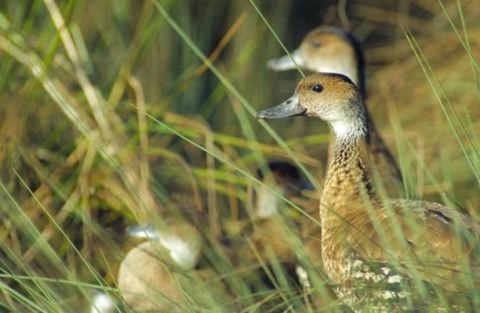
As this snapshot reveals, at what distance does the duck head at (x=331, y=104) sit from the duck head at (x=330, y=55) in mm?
1743

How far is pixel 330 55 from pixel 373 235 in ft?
9.70

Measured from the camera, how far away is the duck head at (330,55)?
6594 mm

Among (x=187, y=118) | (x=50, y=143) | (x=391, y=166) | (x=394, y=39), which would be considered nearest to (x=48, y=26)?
(x=50, y=143)

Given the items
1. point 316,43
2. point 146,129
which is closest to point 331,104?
point 146,129

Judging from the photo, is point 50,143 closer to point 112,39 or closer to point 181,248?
point 181,248

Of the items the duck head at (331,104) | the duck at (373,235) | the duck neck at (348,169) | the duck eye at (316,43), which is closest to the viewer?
the duck at (373,235)

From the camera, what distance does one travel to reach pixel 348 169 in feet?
14.4

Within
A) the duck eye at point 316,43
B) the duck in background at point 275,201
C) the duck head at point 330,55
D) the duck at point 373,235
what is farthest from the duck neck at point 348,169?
the duck eye at point 316,43

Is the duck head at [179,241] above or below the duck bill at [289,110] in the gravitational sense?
below

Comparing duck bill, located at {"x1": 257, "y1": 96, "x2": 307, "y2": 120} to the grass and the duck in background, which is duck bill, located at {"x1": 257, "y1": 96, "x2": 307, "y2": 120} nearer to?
the grass

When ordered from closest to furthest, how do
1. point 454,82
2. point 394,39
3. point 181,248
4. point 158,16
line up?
point 181,248 → point 158,16 → point 454,82 → point 394,39

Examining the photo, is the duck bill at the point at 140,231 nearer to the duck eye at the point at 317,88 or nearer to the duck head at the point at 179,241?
the duck head at the point at 179,241

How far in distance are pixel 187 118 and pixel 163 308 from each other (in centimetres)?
230

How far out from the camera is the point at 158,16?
566 centimetres
